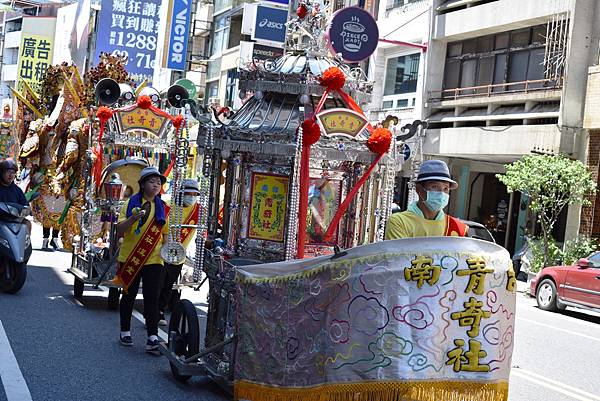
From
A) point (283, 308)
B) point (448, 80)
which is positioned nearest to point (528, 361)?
point (283, 308)

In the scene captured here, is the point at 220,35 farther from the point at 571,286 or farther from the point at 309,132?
the point at 309,132

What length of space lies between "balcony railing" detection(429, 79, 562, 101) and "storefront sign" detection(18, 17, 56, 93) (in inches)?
860

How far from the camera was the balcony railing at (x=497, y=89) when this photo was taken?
81.5ft

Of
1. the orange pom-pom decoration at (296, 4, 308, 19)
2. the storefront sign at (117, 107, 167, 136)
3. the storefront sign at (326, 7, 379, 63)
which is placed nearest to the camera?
the orange pom-pom decoration at (296, 4, 308, 19)

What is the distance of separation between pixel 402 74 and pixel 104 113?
20.1 metres

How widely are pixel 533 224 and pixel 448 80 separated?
6.49 m

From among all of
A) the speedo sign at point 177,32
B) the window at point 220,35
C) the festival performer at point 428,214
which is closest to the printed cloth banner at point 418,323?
the festival performer at point 428,214

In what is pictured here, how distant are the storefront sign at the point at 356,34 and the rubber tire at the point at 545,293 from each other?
8.48 metres

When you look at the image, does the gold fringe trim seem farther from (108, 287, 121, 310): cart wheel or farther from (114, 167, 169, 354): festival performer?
(108, 287, 121, 310): cart wheel

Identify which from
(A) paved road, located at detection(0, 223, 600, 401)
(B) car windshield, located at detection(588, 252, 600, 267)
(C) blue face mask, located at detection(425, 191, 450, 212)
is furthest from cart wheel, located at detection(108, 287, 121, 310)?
(B) car windshield, located at detection(588, 252, 600, 267)

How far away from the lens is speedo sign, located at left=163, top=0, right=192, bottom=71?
110 feet

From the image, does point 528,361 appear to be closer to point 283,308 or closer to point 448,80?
point 283,308

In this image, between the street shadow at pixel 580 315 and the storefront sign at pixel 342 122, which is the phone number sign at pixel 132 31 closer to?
the street shadow at pixel 580 315

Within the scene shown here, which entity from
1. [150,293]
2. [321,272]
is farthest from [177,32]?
[321,272]
